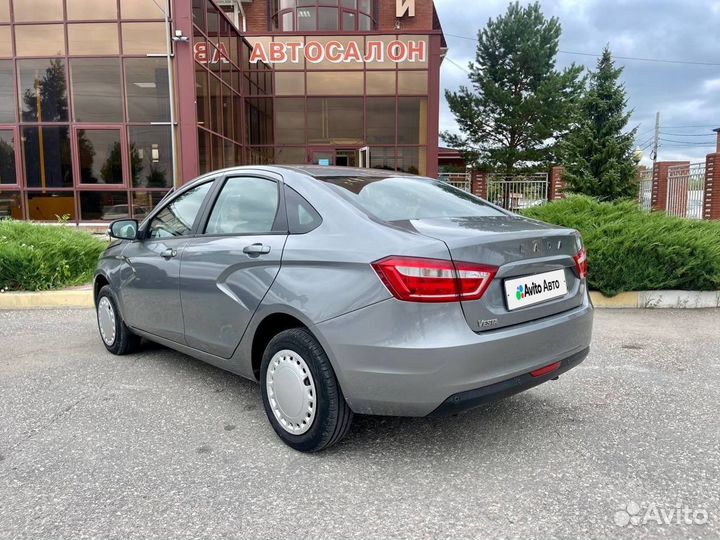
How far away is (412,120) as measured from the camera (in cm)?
1902

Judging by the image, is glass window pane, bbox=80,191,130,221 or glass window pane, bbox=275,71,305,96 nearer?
glass window pane, bbox=80,191,130,221

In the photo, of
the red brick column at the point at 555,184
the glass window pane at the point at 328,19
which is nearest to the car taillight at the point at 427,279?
the red brick column at the point at 555,184

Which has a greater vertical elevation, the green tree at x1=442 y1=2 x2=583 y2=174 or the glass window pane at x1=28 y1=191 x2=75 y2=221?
the green tree at x1=442 y1=2 x2=583 y2=174

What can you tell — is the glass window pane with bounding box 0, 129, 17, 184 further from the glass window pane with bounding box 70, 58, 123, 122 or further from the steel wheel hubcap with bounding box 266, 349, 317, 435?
the steel wheel hubcap with bounding box 266, 349, 317, 435

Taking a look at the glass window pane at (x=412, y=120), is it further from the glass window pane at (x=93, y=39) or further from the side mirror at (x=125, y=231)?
the side mirror at (x=125, y=231)

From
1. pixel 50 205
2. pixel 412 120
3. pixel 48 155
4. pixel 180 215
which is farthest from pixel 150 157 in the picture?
pixel 180 215

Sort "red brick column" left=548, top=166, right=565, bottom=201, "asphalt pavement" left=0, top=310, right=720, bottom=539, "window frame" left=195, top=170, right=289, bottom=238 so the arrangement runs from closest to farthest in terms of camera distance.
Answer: "asphalt pavement" left=0, top=310, right=720, bottom=539 < "window frame" left=195, top=170, right=289, bottom=238 < "red brick column" left=548, top=166, right=565, bottom=201

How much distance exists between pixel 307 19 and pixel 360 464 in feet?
71.9

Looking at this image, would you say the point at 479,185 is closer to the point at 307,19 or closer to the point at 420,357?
the point at 307,19

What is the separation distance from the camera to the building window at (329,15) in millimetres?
21641

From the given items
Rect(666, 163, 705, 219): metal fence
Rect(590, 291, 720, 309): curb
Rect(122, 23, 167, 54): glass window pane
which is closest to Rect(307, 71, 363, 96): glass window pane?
Rect(122, 23, 167, 54): glass window pane

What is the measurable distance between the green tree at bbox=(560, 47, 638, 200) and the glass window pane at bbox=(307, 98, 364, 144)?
707cm

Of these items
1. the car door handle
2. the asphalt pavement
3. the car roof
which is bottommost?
the asphalt pavement

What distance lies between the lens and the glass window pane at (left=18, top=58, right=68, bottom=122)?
14641 mm
